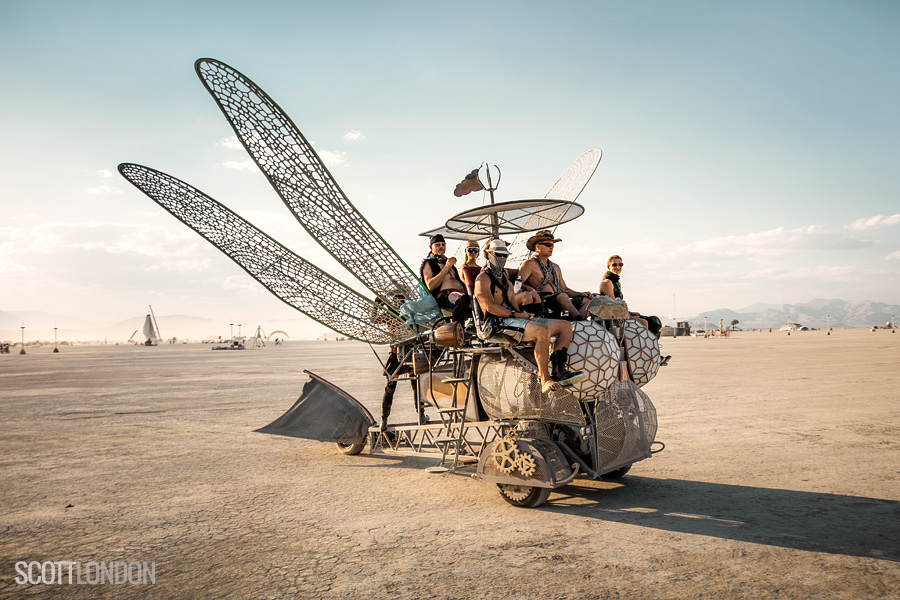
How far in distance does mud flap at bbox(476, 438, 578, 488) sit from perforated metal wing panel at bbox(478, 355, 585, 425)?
0.99 ft

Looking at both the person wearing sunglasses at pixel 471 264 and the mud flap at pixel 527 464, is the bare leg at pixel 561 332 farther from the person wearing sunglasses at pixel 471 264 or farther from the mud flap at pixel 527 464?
the person wearing sunglasses at pixel 471 264

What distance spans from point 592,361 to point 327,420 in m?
4.64

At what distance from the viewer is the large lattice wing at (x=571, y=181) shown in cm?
855

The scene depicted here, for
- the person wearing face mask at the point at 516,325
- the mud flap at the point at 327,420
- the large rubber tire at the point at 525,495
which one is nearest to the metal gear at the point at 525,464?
the large rubber tire at the point at 525,495

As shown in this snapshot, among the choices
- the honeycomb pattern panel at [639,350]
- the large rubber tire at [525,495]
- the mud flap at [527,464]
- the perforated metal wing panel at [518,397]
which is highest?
the honeycomb pattern panel at [639,350]

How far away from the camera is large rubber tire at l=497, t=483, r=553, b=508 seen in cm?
566

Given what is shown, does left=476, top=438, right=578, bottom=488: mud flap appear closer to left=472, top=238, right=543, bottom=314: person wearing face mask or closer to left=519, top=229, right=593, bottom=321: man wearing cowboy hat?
left=472, top=238, right=543, bottom=314: person wearing face mask

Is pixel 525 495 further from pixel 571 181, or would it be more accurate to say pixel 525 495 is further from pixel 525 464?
pixel 571 181

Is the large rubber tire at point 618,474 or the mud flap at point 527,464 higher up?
the mud flap at point 527,464

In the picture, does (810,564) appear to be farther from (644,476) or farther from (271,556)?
(271,556)

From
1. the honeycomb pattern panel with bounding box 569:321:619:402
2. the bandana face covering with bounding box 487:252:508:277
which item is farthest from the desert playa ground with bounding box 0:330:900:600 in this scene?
the bandana face covering with bounding box 487:252:508:277

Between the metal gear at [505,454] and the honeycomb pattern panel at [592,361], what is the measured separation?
0.87 m

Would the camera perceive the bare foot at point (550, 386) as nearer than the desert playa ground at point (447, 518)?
No

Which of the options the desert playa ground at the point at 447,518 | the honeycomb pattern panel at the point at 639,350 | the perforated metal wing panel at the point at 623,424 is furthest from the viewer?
the honeycomb pattern panel at the point at 639,350
